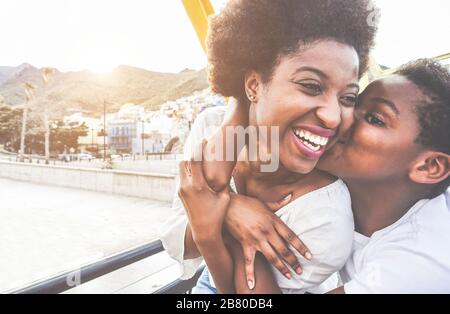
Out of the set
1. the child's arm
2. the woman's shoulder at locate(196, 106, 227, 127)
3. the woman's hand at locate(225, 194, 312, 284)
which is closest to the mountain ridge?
the woman's shoulder at locate(196, 106, 227, 127)

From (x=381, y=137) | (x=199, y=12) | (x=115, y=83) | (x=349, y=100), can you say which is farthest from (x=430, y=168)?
(x=115, y=83)

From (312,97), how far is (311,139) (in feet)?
0.32

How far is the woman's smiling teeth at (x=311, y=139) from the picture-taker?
28.4 inches

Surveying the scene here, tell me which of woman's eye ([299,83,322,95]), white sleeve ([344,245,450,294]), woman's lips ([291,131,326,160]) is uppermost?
woman's eye ([299,83,322,95])

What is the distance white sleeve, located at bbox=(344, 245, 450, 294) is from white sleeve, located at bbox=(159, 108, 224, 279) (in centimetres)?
49

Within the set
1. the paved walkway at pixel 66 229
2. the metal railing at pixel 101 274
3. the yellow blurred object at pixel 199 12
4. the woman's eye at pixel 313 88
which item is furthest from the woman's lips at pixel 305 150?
the paved walkway at pixel 66 229

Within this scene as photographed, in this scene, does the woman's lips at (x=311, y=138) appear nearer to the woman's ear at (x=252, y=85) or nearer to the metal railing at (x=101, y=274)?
the woman's ear at (x=252, y=85)

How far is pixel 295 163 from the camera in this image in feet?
2.51

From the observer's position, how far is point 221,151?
2.65 feet

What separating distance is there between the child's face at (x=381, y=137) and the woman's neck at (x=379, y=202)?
0.02 metres

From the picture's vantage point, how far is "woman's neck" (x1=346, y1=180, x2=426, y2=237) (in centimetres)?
74

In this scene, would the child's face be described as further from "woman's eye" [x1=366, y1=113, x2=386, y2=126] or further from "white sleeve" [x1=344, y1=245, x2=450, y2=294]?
"white sleeve" [x1=344, y1=245, x2=450, y2=294]

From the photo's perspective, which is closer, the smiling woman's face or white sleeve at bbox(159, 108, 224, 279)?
the smiling woman's face

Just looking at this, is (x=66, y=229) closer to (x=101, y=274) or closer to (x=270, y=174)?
(x=101, y=274)
